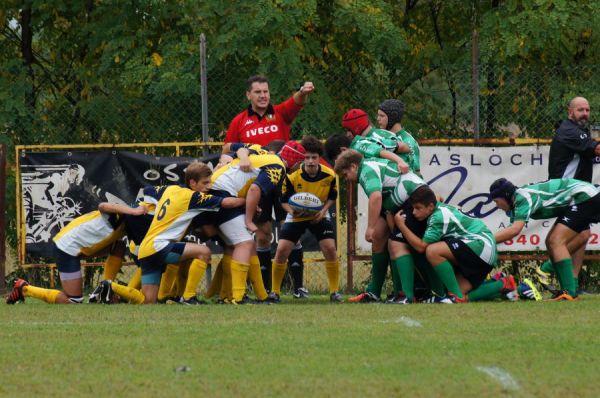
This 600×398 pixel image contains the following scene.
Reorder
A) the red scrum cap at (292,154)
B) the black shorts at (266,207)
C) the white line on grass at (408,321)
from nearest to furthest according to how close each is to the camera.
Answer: the white line on grass at (408,321) < the black shorts at (266,207) < the red scrum cap at (292,154)

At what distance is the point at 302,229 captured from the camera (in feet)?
44.2

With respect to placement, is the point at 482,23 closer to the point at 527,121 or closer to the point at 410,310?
the point at 527,121

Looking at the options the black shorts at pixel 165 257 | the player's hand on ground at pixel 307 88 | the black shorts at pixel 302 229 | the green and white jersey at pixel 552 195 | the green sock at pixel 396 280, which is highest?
the player's hand on ground at pixel 307 88

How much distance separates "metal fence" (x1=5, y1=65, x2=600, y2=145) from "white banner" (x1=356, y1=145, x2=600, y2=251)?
665 mm

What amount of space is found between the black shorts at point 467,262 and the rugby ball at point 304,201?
5.48 feet

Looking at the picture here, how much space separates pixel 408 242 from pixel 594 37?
5.43 m

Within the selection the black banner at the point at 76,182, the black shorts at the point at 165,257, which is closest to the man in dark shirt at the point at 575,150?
the black shorts at the point at 165,257

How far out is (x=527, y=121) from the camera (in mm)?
15812

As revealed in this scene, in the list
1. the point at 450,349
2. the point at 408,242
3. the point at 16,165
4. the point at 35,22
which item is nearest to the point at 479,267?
the point at 408,242

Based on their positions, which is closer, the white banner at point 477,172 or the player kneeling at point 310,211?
the player kneeling at point 310,211

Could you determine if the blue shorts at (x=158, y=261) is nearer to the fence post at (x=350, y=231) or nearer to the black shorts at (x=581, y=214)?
the fence post at (x=350, y=231)

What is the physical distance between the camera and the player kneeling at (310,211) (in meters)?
13.0

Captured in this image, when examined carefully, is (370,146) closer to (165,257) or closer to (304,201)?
(304,201)

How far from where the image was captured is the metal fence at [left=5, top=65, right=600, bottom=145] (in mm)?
15719
